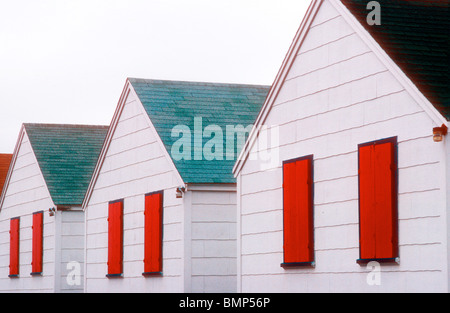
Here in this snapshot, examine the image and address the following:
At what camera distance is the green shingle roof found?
12438 mm

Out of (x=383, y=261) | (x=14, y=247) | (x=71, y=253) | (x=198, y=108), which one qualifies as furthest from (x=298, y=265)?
(x=14, y=247)

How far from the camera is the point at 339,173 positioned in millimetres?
14055

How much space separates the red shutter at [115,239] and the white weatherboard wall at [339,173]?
5038 millimetres

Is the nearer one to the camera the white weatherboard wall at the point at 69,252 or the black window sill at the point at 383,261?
the black window sill at the point at 383,261

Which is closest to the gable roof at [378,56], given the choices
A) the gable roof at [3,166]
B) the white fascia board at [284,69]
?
the white fascia board at [284,69]

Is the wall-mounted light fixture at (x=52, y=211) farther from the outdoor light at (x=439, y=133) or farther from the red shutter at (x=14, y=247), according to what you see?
the outdoor light at (x=439, y=133)

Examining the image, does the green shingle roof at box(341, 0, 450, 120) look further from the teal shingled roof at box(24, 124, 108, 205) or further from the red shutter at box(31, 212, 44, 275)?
the red shutter at box(31, 212, 44, 275)

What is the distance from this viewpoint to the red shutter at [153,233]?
19.5 m

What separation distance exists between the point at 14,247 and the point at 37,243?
6.34 ft

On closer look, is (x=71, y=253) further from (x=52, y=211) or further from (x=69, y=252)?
(x=52, y=211)

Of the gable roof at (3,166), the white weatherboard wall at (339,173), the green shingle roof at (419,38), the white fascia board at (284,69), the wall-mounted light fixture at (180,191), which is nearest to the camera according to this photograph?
the white weatherboard wall at (339,173)

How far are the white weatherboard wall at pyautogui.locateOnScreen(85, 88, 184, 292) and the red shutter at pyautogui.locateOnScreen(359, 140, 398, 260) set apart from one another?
6.10m
